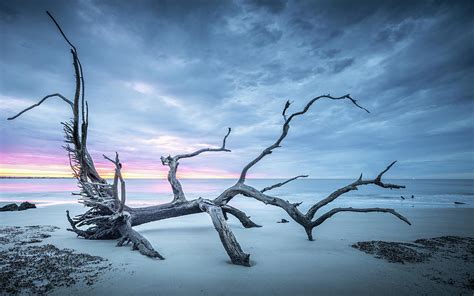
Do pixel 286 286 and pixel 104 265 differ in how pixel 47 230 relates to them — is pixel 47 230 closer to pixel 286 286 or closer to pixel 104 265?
pixel 104 265

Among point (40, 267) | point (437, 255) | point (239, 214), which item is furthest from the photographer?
point (239, 214)

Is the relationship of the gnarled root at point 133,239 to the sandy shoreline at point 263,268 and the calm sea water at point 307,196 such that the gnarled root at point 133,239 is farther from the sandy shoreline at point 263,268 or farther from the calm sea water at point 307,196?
the calm sea water at point 307,196

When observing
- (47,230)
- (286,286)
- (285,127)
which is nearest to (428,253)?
(286,286)

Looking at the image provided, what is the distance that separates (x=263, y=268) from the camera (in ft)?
13.3

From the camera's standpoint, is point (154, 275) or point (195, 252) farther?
point (195, 252)

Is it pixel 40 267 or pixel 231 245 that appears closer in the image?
pixel 40 267

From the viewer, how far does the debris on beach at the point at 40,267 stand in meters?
3.20

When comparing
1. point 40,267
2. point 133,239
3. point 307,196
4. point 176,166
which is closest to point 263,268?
point 133,239

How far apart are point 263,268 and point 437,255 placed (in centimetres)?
349

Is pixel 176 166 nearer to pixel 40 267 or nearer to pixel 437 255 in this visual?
pixel 40 267

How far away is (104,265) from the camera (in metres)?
4.06

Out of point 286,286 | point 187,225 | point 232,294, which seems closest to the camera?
point 232,294

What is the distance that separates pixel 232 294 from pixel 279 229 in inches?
181

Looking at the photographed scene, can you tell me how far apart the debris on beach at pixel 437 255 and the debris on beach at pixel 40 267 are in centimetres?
499
